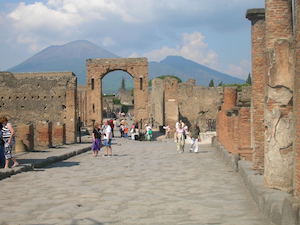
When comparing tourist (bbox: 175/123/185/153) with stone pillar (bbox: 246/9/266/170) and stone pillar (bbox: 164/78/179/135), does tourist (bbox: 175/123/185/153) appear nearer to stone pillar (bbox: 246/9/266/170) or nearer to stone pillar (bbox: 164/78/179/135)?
stone pillar (bbox: 246/9/266/170)

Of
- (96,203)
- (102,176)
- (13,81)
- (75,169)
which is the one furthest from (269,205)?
(13,81)

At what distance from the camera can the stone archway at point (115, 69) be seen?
36000mm

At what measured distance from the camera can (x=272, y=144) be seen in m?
6.69

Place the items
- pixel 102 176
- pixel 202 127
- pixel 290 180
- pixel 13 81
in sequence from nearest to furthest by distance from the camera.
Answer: pixel 290 180 < pixel 102 176 < pixel 13 81 < pixel 202 127

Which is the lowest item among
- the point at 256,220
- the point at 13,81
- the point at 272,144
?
the point at 256,220

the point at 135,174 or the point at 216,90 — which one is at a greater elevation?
the point at 216,90

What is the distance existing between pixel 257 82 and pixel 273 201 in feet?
12.4

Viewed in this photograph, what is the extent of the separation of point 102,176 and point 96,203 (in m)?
3.30

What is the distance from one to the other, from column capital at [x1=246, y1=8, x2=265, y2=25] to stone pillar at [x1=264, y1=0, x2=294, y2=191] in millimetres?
A: 2478

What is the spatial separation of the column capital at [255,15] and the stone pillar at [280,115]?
2.48 m

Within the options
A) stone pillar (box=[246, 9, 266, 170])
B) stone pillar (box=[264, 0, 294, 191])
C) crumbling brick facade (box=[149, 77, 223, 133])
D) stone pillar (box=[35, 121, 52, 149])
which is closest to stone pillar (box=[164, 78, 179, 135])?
crumbling brick facade (box=[149, 77, 223, 133])

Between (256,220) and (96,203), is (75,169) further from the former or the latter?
(256,220)

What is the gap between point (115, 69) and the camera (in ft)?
119

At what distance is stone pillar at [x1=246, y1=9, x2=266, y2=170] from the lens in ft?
28.5
